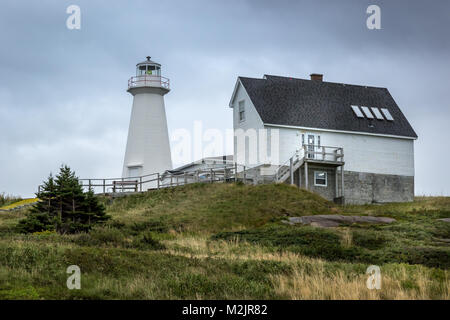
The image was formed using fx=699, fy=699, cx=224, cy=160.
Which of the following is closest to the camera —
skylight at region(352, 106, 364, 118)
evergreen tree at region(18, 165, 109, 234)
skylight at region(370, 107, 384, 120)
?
evergreen tree at region(18, 165, 109, 234)

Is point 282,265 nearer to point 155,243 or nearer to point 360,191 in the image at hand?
point 155,243

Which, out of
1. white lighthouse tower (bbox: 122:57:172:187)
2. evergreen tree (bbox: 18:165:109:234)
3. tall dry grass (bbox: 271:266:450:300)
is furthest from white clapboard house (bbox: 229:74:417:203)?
tall dry grass (bbox: 271:266:450:300)

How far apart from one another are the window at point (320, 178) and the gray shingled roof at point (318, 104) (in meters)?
2.96

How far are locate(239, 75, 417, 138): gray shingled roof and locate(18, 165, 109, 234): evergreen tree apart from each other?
1353 cm

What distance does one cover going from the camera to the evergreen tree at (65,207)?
99.9ft

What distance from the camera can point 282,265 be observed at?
1895 centimetres

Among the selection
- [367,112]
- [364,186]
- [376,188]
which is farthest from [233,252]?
[367,112]

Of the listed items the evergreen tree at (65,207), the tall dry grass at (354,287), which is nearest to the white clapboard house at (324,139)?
the evergreen tree at (65,207)

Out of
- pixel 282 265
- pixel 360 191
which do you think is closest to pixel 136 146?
pixel 360 191

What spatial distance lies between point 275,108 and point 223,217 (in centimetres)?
1201

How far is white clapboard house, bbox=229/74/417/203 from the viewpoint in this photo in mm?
42000

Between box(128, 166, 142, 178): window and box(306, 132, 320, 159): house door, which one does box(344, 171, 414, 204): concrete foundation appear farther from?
box(128, 166, 142, 178): window
